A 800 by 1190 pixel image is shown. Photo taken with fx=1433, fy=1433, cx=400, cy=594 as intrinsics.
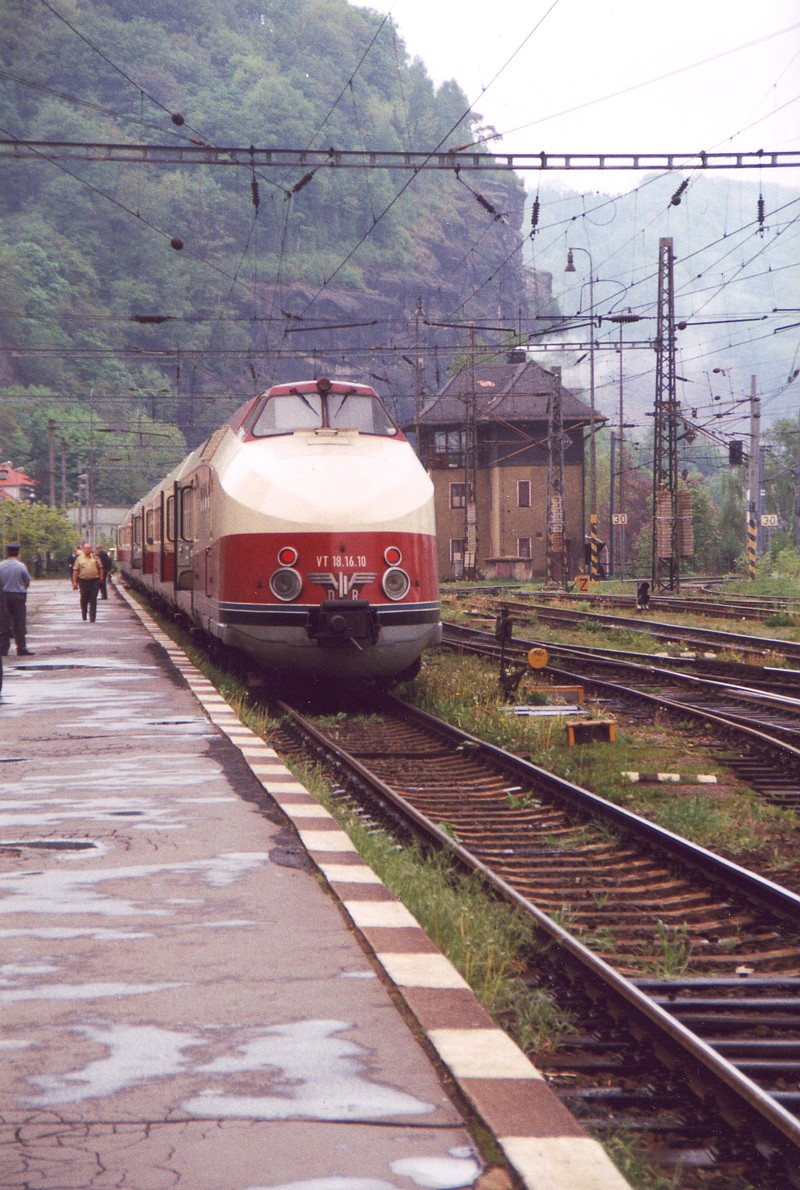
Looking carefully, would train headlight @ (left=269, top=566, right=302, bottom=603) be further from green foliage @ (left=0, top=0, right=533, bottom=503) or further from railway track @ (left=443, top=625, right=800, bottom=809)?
green foliage @ (left=0, top=0, right=533, bottom=503)

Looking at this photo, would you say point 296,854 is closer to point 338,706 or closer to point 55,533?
point 338,706

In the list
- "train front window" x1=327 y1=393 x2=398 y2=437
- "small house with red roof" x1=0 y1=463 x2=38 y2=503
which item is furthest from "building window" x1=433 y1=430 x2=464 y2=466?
"train front window" x1=327 y1=393 x2=398 y2=437

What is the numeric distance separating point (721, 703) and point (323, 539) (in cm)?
492

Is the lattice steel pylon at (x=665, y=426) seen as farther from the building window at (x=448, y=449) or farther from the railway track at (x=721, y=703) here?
the building window at (x=448, y=449)

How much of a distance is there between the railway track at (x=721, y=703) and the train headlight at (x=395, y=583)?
2.61 metres

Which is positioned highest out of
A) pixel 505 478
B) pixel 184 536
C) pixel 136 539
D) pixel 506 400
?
pixel 506 400

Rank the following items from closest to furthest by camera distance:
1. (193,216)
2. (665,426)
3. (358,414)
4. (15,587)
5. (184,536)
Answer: (358,414) → (184,536) → (15,587) → (665,426) → (193,216)

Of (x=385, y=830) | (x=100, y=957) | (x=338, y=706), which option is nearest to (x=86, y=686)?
(x=338, y=706)

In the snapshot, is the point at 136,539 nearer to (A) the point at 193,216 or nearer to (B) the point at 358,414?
(B) the point at 358,414

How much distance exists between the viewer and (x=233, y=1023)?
178 inches

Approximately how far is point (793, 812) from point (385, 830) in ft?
8.69

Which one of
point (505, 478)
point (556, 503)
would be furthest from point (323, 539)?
point (505, 478)

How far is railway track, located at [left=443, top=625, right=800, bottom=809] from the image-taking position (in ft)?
36.0

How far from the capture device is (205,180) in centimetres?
13125
